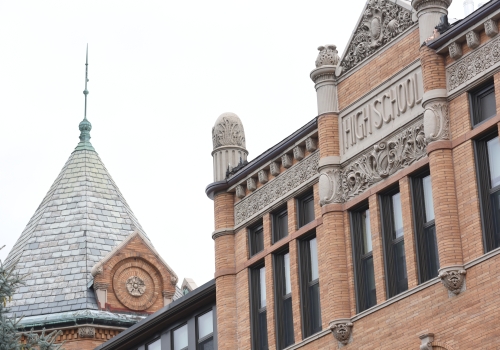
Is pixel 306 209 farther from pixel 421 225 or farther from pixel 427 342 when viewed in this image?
pixel 427 342

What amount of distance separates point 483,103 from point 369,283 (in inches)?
196

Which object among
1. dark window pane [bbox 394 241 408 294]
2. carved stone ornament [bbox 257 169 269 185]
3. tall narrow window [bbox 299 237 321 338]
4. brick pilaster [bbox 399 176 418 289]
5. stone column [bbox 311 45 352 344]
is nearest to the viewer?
brick pilaster [bbox 399 176 418 289]

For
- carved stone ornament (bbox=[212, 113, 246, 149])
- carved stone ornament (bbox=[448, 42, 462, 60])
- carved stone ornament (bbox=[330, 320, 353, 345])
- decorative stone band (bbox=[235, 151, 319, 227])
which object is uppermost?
carved stone ornament (bbox=[212, 113, 246, 149])

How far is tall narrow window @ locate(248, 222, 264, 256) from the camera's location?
33781mm

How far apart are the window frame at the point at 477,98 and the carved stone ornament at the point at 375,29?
273 cm

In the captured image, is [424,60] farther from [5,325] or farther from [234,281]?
[5,325]

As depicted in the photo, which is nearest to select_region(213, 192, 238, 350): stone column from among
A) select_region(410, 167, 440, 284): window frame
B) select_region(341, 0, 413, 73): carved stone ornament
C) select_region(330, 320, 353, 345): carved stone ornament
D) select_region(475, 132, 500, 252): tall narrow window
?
select_region(330, 320, 353, 345): carved stone ornament

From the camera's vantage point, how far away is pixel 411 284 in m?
27.8

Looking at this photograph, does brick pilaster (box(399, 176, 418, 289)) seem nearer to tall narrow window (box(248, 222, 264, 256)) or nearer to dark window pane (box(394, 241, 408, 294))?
dark window pane (box(394, 241, 408, 294))

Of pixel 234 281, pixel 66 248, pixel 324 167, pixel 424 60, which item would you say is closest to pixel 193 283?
pixel 66 248

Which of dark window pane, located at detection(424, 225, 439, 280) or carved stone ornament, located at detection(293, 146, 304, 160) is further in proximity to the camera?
carved stone ornament, located at detection(293, 146, 304, 160)

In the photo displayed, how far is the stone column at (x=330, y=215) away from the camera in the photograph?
96.9ft

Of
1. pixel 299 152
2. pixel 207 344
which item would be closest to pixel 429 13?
pixel 299 152

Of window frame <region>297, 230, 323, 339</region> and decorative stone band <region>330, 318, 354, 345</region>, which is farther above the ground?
window frame <region>297, 230, 323, 339</region>
